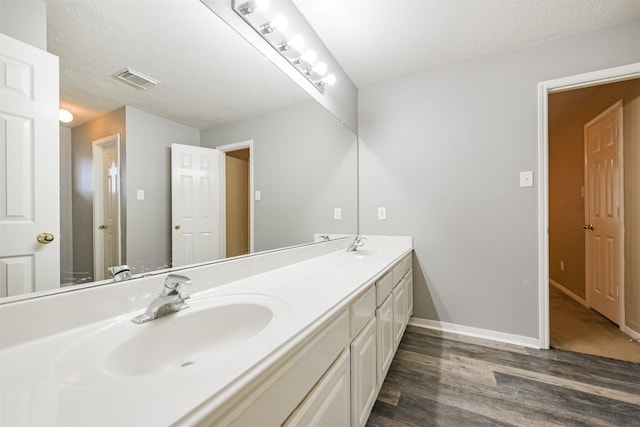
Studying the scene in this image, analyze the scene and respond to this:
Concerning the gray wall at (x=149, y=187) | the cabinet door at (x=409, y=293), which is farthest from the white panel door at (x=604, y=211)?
the gray wall at (x=149, y=187)

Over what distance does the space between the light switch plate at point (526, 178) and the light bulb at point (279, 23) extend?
6.37 ft

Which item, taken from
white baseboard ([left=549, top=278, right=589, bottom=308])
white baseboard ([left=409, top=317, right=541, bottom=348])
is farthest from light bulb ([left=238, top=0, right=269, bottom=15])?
white baseboard ([left=549, top=278, right=589, bottom=308])

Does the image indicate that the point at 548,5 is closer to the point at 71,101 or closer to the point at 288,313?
the point at 288,313

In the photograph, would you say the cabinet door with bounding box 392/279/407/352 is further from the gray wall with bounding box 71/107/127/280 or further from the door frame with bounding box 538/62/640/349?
the gray wall with bounding box 71/107/127/280

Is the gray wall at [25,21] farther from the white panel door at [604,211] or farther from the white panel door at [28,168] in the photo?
the white panel door at [604,211]

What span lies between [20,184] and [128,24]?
0.56m

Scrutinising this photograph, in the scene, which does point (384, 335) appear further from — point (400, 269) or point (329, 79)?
point (329, 79)

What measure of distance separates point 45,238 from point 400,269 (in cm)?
176

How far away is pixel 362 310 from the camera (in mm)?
1088

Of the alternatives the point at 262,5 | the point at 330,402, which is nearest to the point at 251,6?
the point at 262,5

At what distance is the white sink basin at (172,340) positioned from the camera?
1.75ft

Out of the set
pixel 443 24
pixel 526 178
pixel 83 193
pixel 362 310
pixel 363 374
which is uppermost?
pixel 443 24

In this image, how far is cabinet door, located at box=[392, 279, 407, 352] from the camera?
5.39 ft

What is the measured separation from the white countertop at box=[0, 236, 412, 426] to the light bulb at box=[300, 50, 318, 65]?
4.90 ft
